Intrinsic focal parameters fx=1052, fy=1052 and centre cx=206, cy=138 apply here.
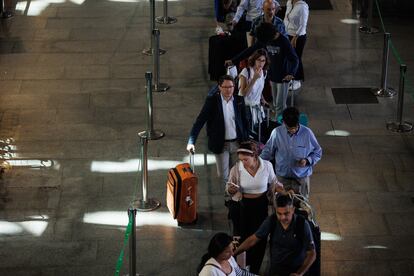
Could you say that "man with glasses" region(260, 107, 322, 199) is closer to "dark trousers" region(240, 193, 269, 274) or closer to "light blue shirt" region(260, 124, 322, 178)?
"light blue shirt" region(260, 124, 322, 178)

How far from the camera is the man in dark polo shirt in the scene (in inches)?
412

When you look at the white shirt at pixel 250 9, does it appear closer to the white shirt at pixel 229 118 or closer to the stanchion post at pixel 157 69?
the stanchion post at pixel 157 69

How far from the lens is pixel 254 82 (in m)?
14.4

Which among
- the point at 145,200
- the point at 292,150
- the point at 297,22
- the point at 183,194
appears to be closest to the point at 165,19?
the point at 297,22

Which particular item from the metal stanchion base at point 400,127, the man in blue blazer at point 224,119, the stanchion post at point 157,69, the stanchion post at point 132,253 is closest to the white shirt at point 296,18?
the metal stanchion base at point 400,127

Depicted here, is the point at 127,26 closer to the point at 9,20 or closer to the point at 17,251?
the point at 9,20

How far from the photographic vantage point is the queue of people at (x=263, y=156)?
10508 millimetres

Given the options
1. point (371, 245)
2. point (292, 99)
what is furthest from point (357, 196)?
point (292, 99)

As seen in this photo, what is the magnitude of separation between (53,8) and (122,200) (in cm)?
884

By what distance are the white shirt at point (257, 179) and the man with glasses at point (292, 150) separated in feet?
2.29

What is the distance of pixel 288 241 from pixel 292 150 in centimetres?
199

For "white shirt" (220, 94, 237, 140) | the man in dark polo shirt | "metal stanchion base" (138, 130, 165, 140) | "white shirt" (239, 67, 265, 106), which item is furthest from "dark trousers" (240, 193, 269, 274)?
"metal stanchion base" (138, 130, 165, 140)

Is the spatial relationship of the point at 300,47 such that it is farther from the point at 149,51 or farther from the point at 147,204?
the point at 147,204

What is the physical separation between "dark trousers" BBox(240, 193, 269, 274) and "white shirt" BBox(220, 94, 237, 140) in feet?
5.14
